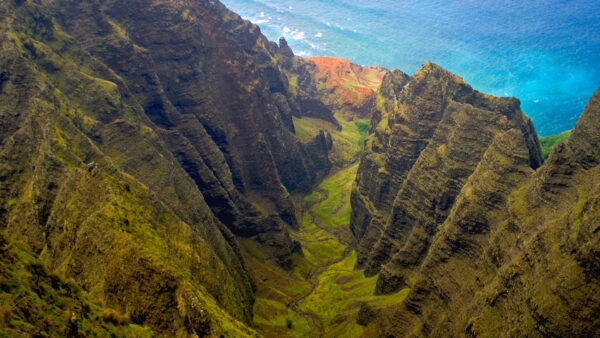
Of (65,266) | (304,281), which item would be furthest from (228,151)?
(65,266)

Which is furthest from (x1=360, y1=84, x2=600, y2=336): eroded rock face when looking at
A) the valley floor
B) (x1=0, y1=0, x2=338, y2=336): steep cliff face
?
(x1=0, y1=0, x2=338, y2=336): steep cliff face

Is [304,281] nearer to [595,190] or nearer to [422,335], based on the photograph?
[422,335]

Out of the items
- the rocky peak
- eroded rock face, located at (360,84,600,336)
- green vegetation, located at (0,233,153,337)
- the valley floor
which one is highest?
the rocky peak

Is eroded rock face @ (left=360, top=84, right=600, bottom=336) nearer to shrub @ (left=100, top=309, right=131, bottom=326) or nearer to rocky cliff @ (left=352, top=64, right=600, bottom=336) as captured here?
rocky cliff @ (left=352, top=64, right=600, bottom=336)

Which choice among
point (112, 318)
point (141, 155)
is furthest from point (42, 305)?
point (141, 155)

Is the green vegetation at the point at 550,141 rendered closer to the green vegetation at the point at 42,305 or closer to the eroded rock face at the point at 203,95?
the eroded rock face at the point at 203,95
